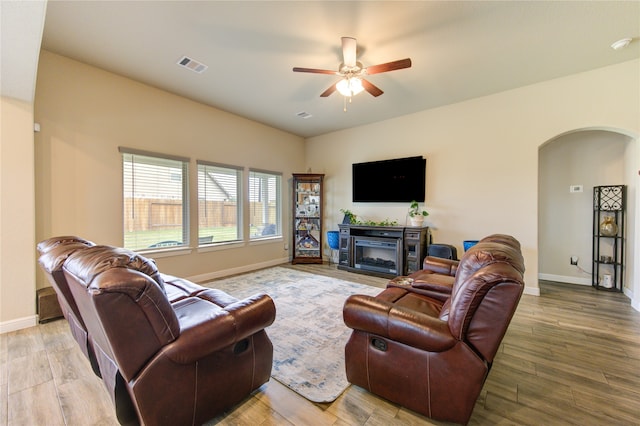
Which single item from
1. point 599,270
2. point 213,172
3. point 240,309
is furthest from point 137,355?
point 599,270

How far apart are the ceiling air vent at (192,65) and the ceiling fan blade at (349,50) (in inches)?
73.2

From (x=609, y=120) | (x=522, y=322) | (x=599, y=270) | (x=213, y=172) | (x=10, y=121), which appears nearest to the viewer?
(x=10, y=121)

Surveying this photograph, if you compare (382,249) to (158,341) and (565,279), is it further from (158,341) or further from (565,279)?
(158,341)

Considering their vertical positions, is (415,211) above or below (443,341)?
above

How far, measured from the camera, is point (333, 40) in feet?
9.18

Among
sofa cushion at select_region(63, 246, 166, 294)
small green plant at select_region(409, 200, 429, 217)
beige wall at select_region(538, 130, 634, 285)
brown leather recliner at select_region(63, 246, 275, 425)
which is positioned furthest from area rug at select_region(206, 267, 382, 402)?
beige wall at select_region(538, 130, 634, 285)

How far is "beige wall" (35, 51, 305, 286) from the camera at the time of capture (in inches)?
120

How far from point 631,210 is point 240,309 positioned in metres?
5.27

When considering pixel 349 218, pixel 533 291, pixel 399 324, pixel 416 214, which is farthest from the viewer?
pixel 349 218

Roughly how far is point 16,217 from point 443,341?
4086mm

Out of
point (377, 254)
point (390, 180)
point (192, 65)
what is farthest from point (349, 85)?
point (377, 254)

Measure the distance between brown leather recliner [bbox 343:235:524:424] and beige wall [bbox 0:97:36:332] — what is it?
3.47 m

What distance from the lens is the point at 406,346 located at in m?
1.54

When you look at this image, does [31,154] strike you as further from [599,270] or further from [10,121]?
[599,270]
